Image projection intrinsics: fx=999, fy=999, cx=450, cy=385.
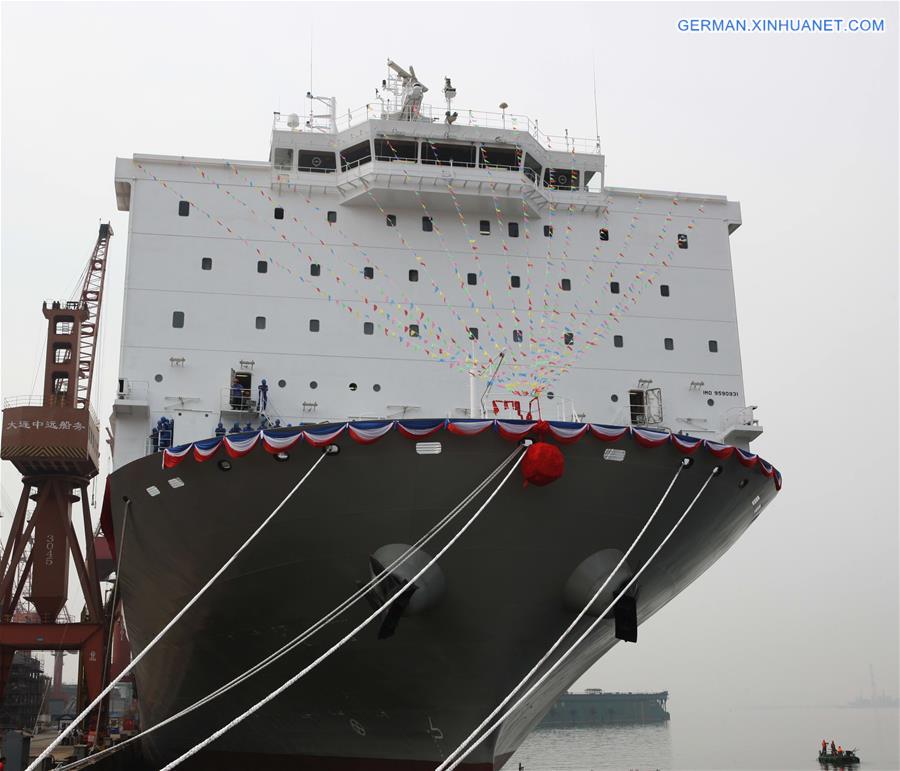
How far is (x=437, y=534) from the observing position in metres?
10.9

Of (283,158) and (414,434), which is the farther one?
(283,158)

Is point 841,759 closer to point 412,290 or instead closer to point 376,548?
point 412,290

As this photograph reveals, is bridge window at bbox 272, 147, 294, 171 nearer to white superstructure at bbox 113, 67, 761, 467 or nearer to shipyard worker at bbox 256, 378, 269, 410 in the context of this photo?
white superstructure at bbox 113, 67, 761, 467

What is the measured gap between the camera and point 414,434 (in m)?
10.7

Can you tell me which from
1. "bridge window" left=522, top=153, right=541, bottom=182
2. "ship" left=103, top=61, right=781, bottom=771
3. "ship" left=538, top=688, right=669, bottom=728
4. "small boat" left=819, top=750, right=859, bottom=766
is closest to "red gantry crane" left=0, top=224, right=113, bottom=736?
"ship" left=103, top=61, right=781, bottom=771

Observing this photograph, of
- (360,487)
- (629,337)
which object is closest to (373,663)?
(360,487)

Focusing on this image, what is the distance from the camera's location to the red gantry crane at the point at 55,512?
69.6 ft

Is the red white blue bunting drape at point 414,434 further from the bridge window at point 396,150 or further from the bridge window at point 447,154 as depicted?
the bridge window at point 447,154

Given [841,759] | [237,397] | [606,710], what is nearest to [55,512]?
[237,397]

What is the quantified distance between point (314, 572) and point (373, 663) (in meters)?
1.31

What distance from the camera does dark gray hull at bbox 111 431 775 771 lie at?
1094 cm

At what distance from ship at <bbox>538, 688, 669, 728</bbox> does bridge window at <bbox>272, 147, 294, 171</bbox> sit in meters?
63.3

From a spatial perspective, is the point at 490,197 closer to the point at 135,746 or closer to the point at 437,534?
the point at 437,534

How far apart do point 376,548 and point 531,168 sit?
326 inches
